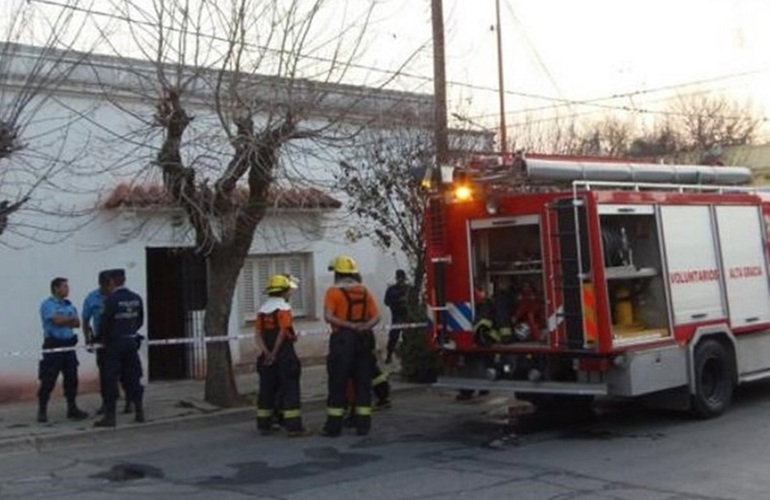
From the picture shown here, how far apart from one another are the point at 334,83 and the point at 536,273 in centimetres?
356

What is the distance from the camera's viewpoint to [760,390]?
12.4 meters

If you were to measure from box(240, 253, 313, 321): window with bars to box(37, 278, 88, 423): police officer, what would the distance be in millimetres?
4473

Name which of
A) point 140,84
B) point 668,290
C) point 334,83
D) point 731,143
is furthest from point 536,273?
point 731,143

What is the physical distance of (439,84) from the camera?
534 inches

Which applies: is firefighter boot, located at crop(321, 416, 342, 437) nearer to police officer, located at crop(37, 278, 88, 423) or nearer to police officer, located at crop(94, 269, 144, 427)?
police officer, located at crop(94, 269, 144, 427)

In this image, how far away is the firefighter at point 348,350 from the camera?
33.0 feet

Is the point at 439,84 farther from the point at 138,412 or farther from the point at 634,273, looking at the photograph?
the point at 138,412

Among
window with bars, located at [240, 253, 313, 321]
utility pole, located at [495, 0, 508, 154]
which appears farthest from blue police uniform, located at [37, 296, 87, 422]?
utility pole, located at [495, 0, 508, 154]

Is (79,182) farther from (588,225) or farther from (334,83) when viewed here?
(588,225)

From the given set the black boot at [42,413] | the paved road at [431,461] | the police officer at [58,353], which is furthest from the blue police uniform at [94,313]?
the paved road at [431,461]

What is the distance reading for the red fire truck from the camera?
9500mm

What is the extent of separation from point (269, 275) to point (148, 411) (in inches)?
195

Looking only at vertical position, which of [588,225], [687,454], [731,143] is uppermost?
[731,143]

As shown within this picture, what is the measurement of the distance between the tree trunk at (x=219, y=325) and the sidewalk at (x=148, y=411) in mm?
199
